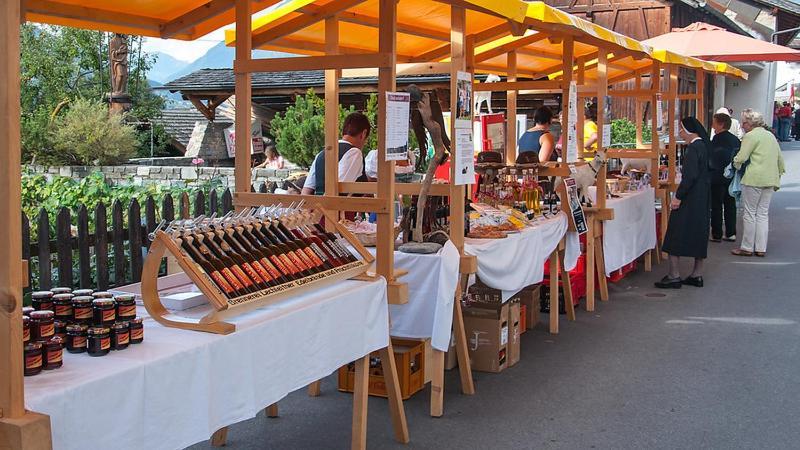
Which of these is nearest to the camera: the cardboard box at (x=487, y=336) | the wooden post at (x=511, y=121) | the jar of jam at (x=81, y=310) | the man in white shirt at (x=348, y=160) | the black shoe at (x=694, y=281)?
the jar of jam at (x=81, y=310)

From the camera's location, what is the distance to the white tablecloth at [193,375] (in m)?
2.34

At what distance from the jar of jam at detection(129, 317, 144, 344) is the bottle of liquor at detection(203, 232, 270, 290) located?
0.56 m

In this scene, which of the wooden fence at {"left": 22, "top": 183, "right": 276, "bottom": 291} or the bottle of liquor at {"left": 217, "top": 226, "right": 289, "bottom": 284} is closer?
the bottle of liquor at {"left": 217, "top": 226, "right": 289, "bottom": 284}

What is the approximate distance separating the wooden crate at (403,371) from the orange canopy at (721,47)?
28.7ft

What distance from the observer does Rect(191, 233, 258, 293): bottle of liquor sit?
321cm

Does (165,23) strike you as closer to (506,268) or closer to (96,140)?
(506,268)

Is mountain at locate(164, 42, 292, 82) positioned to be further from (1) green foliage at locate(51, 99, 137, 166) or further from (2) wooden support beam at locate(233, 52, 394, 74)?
(1) green foliage at locate(51, 99, 137, 166)

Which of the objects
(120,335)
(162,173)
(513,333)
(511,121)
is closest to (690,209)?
(511,121)

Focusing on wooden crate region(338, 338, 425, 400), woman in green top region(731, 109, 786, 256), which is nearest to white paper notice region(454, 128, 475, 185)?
wooden crate region(338, 338, 425, 400)

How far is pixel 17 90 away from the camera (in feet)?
7.04

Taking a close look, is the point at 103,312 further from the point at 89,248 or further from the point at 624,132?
the point at 624,132

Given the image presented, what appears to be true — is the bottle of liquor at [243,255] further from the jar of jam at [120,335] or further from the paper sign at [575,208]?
the paper sign at [575,208]

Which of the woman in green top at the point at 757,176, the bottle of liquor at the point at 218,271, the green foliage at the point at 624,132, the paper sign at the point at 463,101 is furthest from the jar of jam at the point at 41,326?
the green foliage at the point at 624,132

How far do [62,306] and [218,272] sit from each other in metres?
0.60
